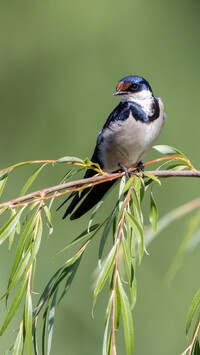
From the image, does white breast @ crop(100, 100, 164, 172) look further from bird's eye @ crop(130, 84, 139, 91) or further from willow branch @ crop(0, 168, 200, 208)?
willow branch @ crop(0, 168, 200, 208)

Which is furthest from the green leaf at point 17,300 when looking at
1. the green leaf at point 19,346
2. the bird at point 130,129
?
the bird at point 130,129

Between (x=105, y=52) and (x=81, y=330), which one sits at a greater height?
(x=105, y=52)

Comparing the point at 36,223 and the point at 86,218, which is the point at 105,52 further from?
the point at 36,223

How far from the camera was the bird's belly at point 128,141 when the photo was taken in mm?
1225

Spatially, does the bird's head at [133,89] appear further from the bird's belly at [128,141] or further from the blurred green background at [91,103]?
→ the blurred green background at [91,103]

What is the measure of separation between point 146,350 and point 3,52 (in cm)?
86

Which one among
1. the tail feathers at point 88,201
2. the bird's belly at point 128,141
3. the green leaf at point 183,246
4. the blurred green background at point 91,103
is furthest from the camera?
the blurred green background at point 91,103

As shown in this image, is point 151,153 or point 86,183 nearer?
point 86,183

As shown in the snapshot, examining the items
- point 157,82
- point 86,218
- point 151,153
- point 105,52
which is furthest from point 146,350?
point 105,52

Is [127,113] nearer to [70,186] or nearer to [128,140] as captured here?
[128,140]

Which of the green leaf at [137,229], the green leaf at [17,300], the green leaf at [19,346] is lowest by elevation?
the green leaf at [19,346]

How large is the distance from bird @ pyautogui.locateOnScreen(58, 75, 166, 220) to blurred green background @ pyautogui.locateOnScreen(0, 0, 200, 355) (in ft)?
0.55

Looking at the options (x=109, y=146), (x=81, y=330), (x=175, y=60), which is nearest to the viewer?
(x=109, y=146)

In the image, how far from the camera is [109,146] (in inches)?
49.6
